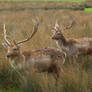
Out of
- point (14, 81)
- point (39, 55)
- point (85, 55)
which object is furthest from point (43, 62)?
point (85, 55)

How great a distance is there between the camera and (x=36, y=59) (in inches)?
227

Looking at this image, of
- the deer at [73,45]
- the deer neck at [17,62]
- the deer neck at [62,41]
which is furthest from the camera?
the deer neck at [62,41]

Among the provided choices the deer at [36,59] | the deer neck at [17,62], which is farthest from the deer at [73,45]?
the deer neck at [17,62]

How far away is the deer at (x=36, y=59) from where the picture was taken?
5.69 m

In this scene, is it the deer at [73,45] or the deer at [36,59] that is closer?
the deer at [36,59]

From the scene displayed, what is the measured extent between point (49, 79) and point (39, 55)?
1.90ft

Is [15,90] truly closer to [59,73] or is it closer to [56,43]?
[59,73]

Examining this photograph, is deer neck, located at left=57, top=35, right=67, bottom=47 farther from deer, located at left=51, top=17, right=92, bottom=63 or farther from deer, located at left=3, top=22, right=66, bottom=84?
deer, located at left=3, top=22, right=66, bottom=84

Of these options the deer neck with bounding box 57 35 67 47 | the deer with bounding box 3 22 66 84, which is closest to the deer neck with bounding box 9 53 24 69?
the deer with bounding box 3 22 66 84

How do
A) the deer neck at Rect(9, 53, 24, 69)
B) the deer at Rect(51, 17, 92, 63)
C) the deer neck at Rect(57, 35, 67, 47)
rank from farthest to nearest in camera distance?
the deer neck at Rect(57, 35, 67, 47), the deer at Rect(51, 17, 92, 63), the deer neck at Rect(9, 53, 24, 69)

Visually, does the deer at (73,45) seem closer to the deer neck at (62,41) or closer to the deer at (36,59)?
the deer neck at (62,41)

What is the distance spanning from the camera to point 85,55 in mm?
7586

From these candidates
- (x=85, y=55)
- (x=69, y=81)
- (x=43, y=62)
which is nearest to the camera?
(x=69, y=81)

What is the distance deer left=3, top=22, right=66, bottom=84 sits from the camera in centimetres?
569
